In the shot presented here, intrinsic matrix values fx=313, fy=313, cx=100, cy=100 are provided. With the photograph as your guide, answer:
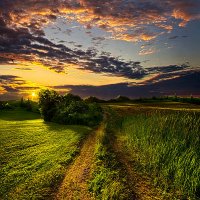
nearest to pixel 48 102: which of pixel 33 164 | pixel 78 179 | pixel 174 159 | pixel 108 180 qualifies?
pixel 33 164

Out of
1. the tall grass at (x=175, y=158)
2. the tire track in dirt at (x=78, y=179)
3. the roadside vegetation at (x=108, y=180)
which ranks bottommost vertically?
the tire track in dirt at (x=78, y=179)

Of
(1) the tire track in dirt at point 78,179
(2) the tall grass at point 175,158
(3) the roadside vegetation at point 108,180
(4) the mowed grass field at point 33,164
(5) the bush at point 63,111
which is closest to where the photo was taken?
(3) the roadside vegetation at point 108,180

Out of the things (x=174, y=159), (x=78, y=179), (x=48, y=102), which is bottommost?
(x=78, y=179)

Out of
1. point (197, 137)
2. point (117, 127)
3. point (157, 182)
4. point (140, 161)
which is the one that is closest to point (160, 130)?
point (140, 161)

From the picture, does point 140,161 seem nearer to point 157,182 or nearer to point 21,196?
point 157,182

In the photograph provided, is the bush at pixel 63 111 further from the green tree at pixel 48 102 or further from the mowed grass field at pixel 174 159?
the mowed grass field at pixel 174 159

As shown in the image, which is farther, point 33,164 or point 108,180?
point 33,164

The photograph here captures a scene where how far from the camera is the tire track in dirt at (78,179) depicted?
12.2 m

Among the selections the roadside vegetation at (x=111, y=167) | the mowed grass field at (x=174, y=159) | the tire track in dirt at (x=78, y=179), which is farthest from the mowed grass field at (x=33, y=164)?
the mowed grass field at (x=174, y=159)

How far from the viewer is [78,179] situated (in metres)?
14.4

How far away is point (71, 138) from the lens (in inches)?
1072

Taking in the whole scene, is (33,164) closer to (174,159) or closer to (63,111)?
(174,159)

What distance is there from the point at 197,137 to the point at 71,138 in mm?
14016

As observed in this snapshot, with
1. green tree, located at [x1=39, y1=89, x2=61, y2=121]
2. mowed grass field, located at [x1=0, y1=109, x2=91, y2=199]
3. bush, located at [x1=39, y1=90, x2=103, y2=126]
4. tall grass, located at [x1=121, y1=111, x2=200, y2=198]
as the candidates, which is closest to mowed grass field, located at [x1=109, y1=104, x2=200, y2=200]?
tall grass, located at [x1=121, y1=111, x2=200, y2=198]
